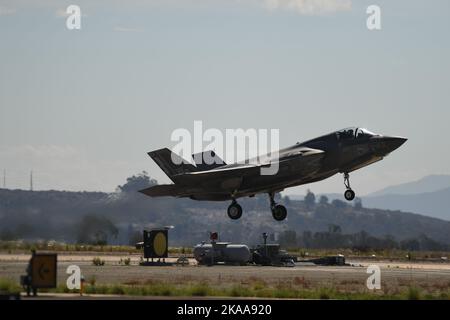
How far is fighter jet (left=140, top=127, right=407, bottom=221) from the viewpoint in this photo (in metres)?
49.9

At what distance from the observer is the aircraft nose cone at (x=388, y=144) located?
4966 cm

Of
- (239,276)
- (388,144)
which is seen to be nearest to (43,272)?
(239,276)

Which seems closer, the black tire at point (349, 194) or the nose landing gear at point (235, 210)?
the black tire at point (349, 194)

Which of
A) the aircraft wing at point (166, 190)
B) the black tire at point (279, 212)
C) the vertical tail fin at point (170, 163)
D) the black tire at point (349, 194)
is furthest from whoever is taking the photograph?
the vertical tail fin at point (170, 163)

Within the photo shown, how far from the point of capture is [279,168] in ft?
167

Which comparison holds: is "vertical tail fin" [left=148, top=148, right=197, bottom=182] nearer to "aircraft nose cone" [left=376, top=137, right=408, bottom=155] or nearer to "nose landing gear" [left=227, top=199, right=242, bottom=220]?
"nose landing gear" [left=227, top=199, right=242, bottom=220]

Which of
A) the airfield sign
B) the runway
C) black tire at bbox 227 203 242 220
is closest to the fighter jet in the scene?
black tire at bbox 227 203 242 220

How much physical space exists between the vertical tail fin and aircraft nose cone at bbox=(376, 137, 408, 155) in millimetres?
11089

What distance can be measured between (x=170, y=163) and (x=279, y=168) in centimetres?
752

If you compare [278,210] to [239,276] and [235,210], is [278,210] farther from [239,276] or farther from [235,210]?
[239,276]

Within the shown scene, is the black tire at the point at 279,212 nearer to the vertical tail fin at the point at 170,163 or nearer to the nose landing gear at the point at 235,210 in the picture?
the nose landing gear at the point at 235,210

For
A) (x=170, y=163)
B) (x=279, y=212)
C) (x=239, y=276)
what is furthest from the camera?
(x=170, y=163)

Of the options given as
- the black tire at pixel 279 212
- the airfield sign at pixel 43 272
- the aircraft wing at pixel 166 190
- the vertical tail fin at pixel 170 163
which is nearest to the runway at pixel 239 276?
the black tire at pixel 279 212
